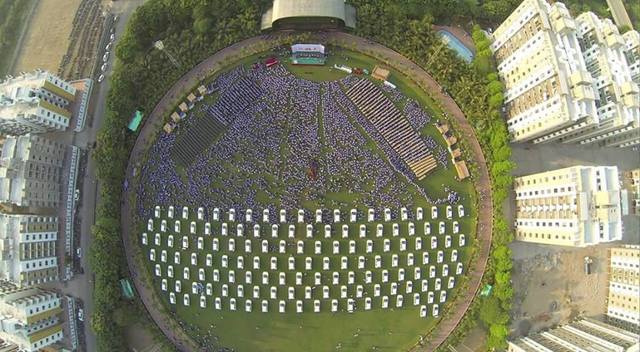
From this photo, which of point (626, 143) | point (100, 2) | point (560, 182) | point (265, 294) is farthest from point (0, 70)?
point (626, 143)

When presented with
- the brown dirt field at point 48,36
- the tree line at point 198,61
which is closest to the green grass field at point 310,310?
the tree line at point 198,61

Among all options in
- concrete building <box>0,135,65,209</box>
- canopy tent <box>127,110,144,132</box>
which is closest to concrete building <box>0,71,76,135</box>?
concrete building <box>0,135,65,209</box>

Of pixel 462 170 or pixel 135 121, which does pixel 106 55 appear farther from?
pixel 462 170

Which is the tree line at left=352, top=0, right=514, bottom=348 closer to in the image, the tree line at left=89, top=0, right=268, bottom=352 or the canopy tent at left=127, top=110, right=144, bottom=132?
the tree line at left=89, top=0, right=268, bottom=352

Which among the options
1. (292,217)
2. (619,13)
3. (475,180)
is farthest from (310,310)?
(619,13)

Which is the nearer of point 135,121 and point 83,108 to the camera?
point 135,121

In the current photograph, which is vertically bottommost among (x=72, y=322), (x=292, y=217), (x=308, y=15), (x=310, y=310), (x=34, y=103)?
(x=72, y=322)
